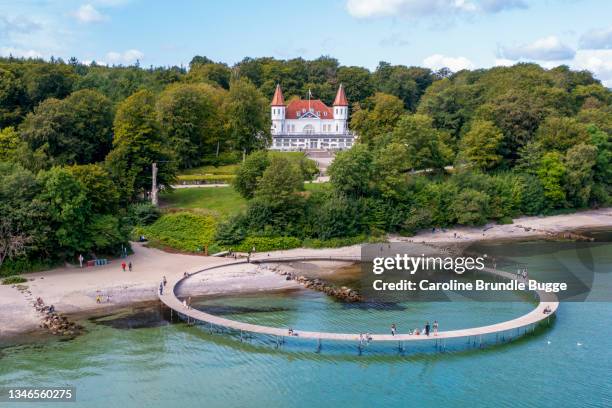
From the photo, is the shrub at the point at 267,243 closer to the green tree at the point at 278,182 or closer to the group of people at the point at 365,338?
the green tree at the point at 278,182

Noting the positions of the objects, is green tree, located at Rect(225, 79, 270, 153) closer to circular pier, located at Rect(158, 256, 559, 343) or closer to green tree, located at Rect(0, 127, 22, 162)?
green tree, located at Rect(0, 127, 22, 162)

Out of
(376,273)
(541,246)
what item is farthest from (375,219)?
(541,246)

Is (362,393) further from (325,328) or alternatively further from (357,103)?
(357,103)

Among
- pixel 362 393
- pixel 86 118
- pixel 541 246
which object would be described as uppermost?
pixel 86 118

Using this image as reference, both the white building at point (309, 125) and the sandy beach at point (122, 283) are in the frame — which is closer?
the sandy beach at point (122, 283)

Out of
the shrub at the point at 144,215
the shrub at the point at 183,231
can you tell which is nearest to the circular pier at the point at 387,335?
the shrub at the point at 183,231

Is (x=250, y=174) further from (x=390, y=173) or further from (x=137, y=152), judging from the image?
(x=390, y=173)

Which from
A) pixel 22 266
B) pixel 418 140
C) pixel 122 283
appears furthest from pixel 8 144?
pixel 418 140
